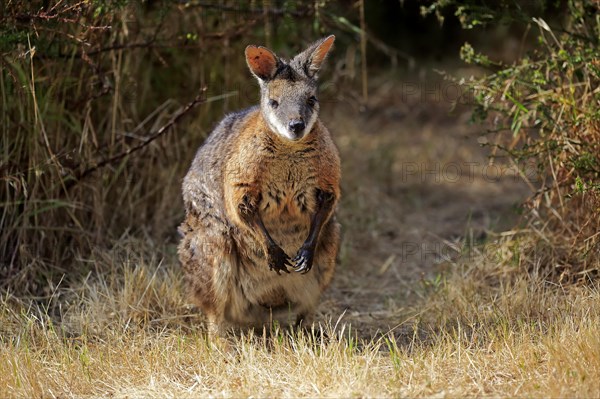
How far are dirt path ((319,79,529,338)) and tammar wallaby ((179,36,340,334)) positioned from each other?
2.09ft

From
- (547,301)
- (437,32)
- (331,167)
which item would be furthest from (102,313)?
(437,32)

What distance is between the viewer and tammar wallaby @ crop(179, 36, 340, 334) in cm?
→ 469

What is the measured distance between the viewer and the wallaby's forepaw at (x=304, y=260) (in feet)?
15.5

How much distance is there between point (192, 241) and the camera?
16.6 feet

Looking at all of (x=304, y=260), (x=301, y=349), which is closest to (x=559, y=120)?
(x=304, y=260)

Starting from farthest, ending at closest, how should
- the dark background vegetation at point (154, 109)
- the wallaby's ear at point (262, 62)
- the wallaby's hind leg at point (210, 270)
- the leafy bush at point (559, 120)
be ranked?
the dark background vegetation at point (154, 109) → the leafy bush at point (559, 120) → the wallaby's hind leg at point (210, 270) → the wallaby's ear at point (262, 62)

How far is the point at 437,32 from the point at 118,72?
19.5ft

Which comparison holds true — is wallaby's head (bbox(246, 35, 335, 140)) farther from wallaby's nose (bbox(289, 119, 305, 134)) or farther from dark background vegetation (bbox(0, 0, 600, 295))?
dark background vegetation (bbox(0, 0, 600, 295))

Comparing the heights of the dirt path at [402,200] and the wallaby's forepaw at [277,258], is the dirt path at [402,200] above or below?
below

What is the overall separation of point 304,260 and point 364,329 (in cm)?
82

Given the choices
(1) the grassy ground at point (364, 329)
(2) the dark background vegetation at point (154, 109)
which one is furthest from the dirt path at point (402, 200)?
(2) the dark background vegetation at point (154, 109)

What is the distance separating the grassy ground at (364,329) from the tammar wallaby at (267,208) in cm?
25

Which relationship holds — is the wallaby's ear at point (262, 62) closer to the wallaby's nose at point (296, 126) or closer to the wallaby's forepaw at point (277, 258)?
the wallaby's nose at point (296, 126)

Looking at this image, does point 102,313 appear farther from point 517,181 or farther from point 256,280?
point 517,181
